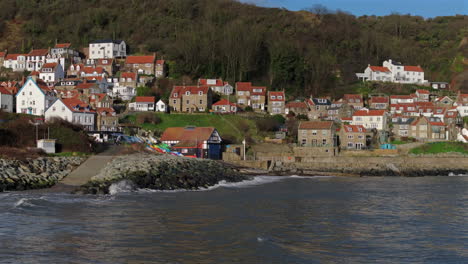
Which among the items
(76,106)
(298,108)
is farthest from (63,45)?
(298,108)

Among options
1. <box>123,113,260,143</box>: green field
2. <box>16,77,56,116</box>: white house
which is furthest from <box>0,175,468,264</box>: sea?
<box>16,77,56,116</box>: white house

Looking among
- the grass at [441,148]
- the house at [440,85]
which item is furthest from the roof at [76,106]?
the house at [440,85]

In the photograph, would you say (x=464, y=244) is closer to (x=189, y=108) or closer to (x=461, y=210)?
(x=461, y=210)

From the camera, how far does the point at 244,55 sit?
238 feet

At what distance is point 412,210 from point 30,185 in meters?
17.6

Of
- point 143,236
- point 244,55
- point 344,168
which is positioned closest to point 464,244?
point 143,236

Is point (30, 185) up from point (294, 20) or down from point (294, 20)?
down

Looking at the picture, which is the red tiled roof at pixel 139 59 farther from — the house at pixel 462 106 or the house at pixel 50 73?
the house at pixel 462 106

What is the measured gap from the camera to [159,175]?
30547 mm

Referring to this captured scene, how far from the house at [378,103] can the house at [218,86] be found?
1772cm

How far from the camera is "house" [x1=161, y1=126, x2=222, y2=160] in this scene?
47344mm

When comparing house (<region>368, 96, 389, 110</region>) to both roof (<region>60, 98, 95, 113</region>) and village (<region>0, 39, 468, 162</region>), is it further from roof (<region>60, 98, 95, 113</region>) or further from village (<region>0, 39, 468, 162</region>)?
roof (<region>60, 98, 95, 113</region>)

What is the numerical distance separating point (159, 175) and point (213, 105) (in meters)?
33.4

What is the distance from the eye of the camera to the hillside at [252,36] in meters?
73.3
